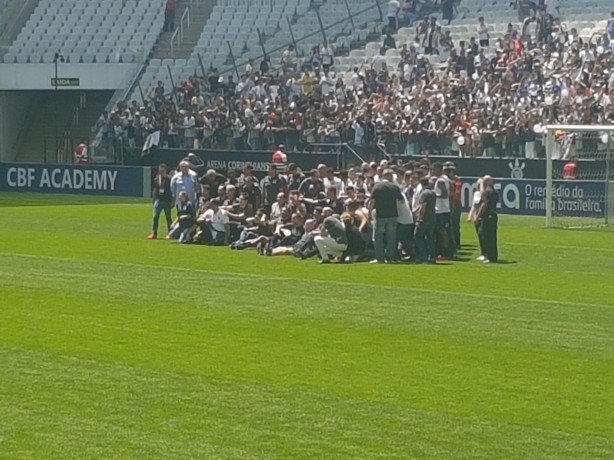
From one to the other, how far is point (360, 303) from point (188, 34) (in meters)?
38.0

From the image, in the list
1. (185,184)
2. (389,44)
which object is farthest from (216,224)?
(389,44)

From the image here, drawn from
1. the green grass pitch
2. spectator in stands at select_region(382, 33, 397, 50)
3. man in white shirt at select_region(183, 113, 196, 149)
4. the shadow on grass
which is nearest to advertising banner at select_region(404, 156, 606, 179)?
the shadow on grass

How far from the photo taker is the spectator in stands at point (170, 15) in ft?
182

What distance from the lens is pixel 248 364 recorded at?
546 inches

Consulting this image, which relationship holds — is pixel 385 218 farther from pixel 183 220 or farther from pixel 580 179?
pixel 580 179

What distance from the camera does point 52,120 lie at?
5675cm

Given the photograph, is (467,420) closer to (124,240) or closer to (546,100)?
(124,240)

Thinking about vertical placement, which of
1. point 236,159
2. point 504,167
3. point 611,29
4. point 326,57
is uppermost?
point 611,29

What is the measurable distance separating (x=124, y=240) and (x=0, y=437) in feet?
59.3

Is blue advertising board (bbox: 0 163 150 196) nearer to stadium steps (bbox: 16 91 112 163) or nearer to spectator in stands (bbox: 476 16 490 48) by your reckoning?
→ stadium steps (bbox: 16 91 112 163)

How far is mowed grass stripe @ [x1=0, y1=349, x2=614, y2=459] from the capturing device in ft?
34.1

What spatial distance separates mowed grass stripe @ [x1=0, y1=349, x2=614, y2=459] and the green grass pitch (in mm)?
25

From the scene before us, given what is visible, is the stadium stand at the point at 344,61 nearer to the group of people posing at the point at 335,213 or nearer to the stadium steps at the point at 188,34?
the stadium steps at the point at 188,34

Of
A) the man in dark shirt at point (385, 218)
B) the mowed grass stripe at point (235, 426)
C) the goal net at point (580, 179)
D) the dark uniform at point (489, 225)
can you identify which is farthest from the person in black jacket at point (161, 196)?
the mowed grass stripe at point (235, 426)
